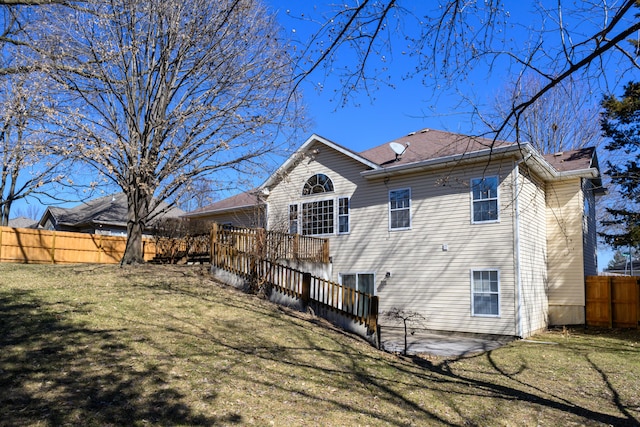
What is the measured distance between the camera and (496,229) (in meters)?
13.2

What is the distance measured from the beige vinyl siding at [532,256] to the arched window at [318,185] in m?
6.80

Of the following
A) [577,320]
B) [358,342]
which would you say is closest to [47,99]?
[358,342]

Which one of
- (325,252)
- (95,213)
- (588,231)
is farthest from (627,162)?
(95,213)

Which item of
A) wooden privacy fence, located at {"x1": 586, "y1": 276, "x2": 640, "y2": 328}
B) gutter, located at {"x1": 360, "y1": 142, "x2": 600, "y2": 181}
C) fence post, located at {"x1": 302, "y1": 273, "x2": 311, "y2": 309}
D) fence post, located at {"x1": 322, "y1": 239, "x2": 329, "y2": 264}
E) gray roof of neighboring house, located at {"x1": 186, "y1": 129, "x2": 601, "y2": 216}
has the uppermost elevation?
gray roof of neighboring house, located at {"x1": 186, "y1": 129, "x2": 601, "y2": 216}

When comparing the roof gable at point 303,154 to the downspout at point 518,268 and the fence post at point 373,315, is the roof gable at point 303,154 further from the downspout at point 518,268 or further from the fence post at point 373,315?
the fence post at point 373,315

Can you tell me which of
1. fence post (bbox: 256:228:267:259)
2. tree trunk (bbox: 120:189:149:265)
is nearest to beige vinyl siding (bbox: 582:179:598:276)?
fence post (bbox: 256:228:267:259)

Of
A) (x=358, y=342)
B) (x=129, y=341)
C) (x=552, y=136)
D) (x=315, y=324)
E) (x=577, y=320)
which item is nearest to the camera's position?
(x=129, y=341)

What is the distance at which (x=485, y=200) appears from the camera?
13.4 m

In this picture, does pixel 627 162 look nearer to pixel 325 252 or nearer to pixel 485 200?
pixel 485 200

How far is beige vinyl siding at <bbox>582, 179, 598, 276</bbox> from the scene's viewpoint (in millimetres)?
15845

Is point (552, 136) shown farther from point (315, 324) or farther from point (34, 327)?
point (34, 327)

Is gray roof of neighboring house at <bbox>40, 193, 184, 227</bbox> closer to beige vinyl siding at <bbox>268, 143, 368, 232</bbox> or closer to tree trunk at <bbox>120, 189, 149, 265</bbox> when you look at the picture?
beige vinyl siding at <bbox>268, 143, 368, 232</bbox>

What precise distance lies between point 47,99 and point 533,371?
14374 millimetres

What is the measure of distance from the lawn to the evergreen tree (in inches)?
181
